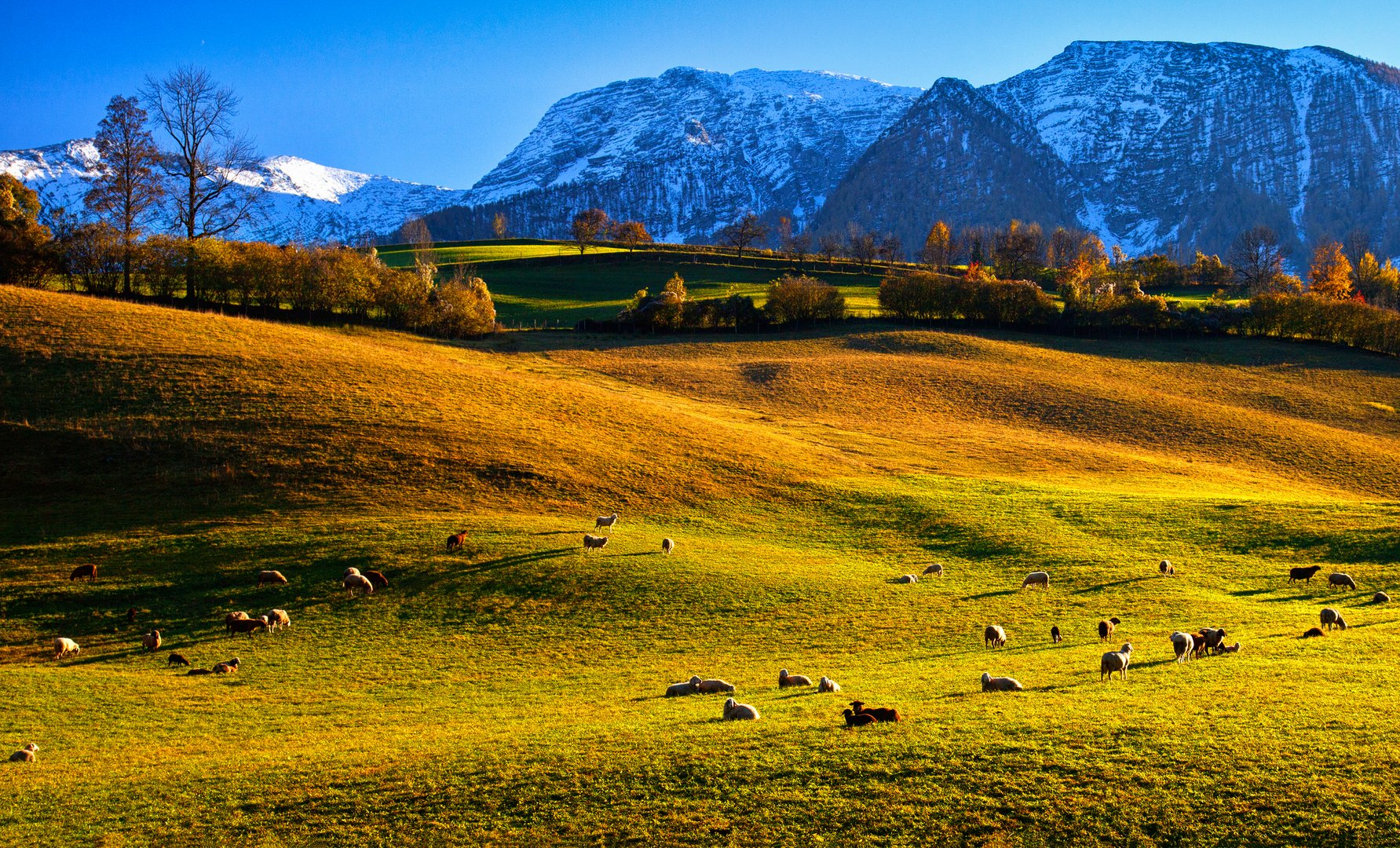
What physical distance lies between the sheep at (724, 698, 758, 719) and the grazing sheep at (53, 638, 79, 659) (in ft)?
74.9

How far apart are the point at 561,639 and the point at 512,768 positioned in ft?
42.3

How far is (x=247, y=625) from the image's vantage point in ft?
96.8

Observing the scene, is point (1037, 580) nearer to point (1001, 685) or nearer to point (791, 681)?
point (1001, 685)

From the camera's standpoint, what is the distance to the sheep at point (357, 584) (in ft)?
108

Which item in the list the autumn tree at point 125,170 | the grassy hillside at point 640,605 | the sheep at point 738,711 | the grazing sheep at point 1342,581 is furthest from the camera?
the autumn tree at point 125,170

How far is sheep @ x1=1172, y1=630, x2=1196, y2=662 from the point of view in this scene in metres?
23.1

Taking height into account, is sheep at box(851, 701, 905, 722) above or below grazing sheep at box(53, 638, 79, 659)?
above

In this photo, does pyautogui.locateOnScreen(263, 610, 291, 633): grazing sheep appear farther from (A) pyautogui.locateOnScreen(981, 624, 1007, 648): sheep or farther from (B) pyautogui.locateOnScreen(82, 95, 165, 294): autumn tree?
(B) pyautogui.locateOnScreen(82, 95, 165, 294): autumn tree

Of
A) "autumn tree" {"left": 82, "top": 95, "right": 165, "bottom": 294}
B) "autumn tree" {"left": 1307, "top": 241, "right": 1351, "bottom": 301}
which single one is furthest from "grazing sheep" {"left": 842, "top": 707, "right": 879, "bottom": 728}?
"autumn tree" {"left": 1307, "top": 241, "right": 1351, "bottom": 301}

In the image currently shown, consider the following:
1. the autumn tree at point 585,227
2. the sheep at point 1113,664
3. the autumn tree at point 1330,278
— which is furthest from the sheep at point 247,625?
the autumn tree at point 585,227

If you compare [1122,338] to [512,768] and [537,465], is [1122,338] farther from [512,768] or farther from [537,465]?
[512,768]

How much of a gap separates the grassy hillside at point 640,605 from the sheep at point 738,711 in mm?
449

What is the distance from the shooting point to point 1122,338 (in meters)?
111

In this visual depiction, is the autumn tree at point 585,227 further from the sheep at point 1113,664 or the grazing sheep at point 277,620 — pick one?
the sheep at point 1113,664
